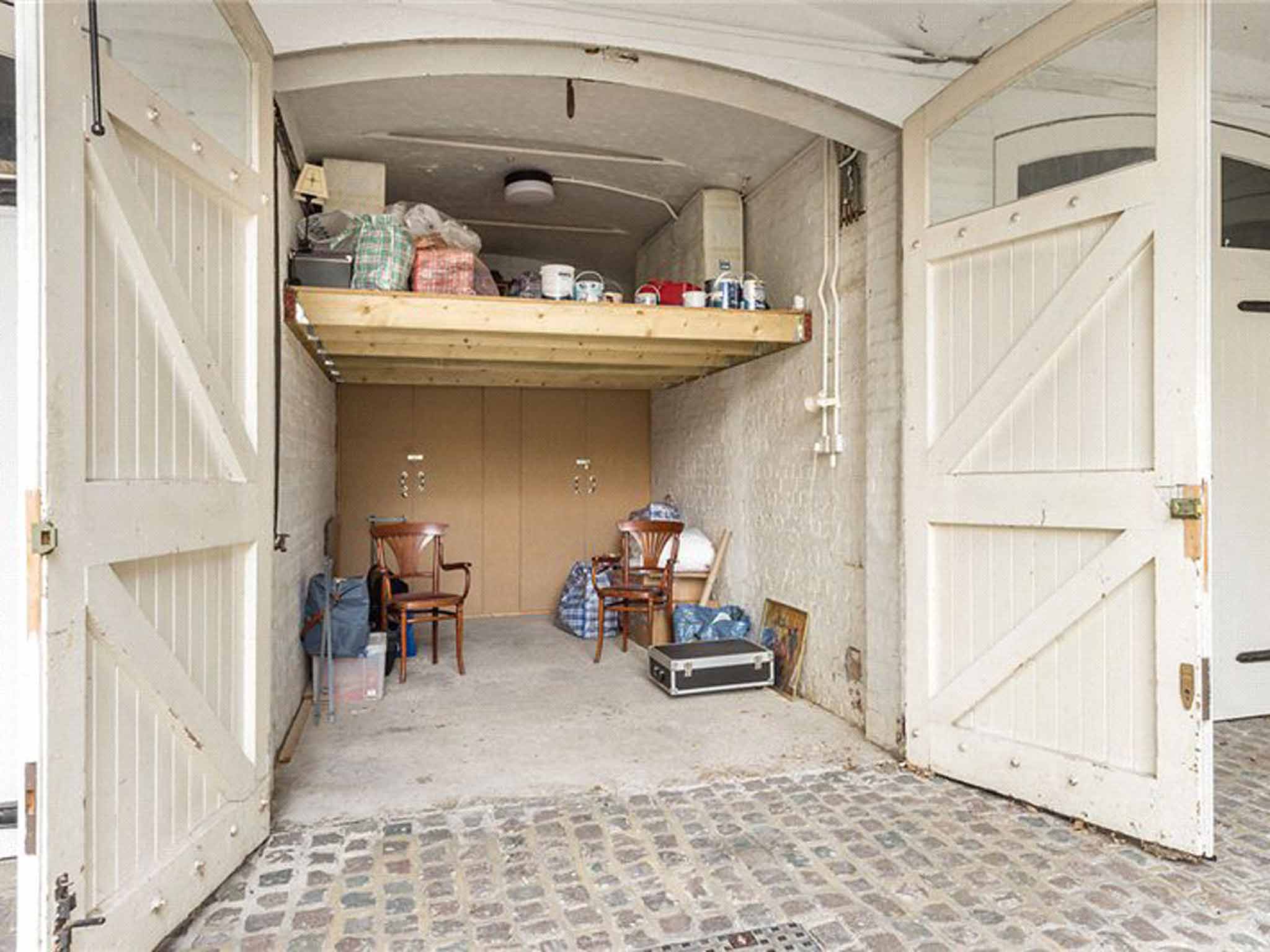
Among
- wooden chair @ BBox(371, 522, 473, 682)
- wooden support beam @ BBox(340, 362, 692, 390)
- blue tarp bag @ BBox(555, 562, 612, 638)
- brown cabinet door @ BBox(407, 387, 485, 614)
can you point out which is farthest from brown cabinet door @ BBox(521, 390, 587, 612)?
wooden chair @ BBox(371, 522, 473, 682)

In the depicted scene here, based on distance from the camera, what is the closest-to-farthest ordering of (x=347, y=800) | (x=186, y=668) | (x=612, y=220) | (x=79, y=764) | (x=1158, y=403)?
(x=79, y=764) → (x=186, y=668) → (x=1158, y=403) → (x=347, y=800) → (x=612, y=220)

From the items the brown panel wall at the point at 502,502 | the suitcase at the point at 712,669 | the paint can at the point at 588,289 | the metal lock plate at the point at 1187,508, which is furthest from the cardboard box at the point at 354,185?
the metal lock plate at the point at 1187,508

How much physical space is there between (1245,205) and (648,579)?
12.6 feet

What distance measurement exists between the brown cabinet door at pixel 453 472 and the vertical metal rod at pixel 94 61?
4.77m

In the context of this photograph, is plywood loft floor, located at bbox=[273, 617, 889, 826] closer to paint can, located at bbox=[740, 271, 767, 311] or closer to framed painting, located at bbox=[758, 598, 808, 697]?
framed painting, located at bbox=[758, 598, 808, 697]

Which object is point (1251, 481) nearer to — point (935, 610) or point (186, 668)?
point (935, 610)

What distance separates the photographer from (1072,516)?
8.14ft

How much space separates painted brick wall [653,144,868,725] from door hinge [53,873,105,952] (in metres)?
2.96

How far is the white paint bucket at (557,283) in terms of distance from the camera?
3.85 meters

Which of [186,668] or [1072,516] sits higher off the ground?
[1072,516]

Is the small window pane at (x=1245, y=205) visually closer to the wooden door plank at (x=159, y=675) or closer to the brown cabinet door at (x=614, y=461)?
the brown cabinet door at (x=614, y=461)

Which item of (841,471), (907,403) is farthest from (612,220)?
(907,403)

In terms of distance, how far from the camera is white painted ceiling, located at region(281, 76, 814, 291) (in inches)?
141

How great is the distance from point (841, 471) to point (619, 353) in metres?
1.64
